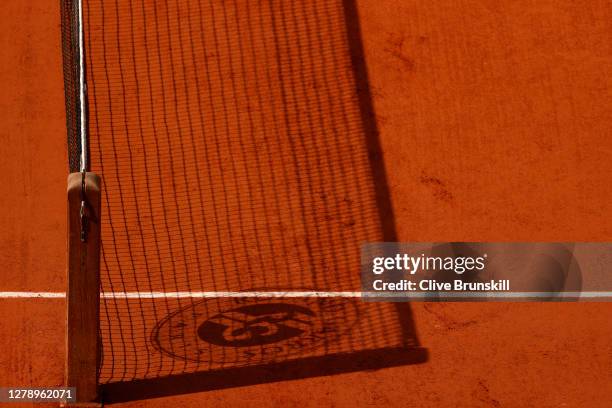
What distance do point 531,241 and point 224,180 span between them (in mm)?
4201

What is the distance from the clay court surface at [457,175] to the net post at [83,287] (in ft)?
1.77

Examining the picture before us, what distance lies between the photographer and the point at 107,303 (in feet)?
37.0

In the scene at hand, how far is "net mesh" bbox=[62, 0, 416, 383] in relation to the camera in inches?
436

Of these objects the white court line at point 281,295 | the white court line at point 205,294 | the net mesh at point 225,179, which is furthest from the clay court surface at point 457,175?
the white court line at point 205,294

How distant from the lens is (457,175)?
12.4m

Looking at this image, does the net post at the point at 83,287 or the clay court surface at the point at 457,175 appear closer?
the net post at the point at 83,287

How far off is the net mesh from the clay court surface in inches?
18.3

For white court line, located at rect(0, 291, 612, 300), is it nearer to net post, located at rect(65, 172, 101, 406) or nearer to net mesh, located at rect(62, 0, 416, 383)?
net mesh, located at rect(62, 0, 416, 383)

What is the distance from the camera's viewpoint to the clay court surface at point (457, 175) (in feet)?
35.1

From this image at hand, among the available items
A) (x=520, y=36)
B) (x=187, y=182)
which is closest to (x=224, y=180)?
(x=187, y=182)

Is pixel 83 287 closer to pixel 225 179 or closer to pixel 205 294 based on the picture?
pixel 205 294

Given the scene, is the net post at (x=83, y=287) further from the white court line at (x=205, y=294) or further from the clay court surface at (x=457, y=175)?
the white court line at (x=205, y=294)

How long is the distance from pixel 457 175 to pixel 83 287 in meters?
5.39

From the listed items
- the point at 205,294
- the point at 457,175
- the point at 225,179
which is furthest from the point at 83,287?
the point at 457,175
